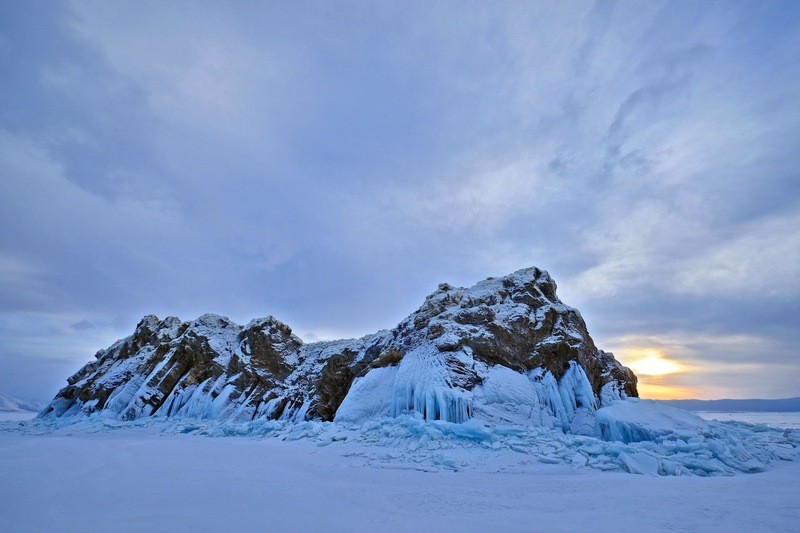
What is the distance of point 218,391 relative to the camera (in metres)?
39.2

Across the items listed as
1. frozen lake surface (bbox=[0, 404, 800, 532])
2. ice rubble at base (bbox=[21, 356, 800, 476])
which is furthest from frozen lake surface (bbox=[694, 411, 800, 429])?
frozen lake surface (bbox=[0, 404, 800, 532])

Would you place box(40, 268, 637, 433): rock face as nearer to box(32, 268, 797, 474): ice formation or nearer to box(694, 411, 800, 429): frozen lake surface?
box(32, 268, 797, 474): ice formation

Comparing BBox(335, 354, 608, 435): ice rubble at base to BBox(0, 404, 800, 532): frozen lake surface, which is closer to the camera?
BBox(0, 404, 800, 532): frozen lake surface

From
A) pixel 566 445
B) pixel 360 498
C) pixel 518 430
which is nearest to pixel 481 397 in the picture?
pixel 518 430

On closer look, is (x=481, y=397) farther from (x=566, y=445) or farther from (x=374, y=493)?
(x=374, y=493)

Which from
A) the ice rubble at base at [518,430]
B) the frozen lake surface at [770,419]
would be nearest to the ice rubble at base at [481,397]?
the ice rubble at base at [518,430]

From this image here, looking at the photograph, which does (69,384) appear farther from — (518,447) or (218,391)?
(518,447)

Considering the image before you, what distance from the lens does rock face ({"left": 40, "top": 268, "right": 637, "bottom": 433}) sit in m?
23.1

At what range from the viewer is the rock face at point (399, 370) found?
23125mm

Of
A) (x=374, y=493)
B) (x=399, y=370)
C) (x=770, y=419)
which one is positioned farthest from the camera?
(x=770, y=419)

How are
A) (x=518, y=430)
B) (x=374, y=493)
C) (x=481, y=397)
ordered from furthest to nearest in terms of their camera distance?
(x=481, y=397)
(x=518, y=430)
(x=374, y=493)

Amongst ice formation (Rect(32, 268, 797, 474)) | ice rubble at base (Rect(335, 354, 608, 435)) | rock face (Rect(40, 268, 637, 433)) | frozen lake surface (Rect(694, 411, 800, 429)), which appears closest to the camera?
ice formation (Rect(32, 268, 797, 474))

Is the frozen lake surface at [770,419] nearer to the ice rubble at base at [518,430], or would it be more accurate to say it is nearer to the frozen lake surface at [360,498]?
the ice rubble at base at [518,430]

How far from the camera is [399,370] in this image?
84.8ft
